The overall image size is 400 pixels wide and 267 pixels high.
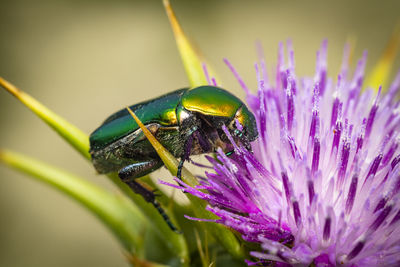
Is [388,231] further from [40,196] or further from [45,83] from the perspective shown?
[45,83]

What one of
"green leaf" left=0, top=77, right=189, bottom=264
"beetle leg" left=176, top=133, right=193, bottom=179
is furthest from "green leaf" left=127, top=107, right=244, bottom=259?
"green leaf" left=0, top=77, right=189, bottom=264

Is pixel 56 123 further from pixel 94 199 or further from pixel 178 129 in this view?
pixel 178 129

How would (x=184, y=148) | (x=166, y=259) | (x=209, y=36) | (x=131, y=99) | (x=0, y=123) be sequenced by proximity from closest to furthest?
(x=184, y=148) < (x=166, y=259) < (x=0, y=123) < (x=131, y=99) < (x=209, y=36)

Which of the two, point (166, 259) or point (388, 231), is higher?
point (388, 231)

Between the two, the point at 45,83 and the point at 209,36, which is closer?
the point at 45,83

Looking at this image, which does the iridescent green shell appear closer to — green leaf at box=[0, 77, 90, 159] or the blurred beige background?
green leaf at box=[0, 77, 90, 159]

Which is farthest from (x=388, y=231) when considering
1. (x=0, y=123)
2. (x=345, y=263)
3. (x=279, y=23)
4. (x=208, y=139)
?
(x=279, y=23)

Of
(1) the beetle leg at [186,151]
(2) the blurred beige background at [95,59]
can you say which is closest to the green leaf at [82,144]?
(1) the beetle leg at [186,151]

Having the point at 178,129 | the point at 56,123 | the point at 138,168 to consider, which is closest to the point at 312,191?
the point at 178,129

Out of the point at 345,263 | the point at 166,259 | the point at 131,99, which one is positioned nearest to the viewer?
the point at 345,263
